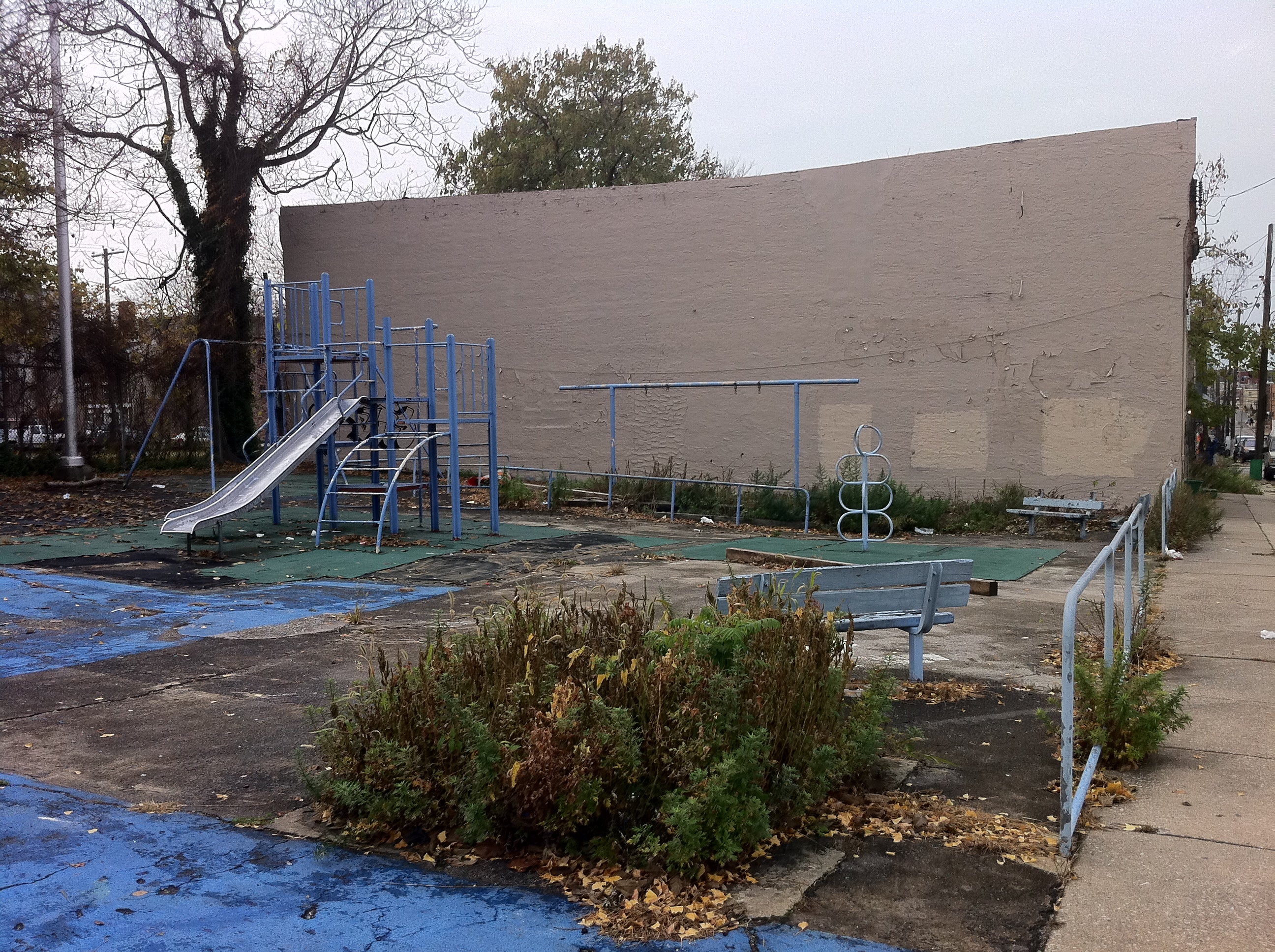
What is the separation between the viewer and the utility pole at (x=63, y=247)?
15812mm

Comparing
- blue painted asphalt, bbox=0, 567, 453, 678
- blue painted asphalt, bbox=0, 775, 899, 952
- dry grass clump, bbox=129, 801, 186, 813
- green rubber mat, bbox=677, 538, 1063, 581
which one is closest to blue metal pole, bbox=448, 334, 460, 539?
green rubber mat, bbox=677, 538, 1063, 581

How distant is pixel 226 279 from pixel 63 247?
541 centimetres

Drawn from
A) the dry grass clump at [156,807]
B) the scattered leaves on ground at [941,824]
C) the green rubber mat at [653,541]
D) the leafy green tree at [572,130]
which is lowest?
the dry grass clump at [156,807]

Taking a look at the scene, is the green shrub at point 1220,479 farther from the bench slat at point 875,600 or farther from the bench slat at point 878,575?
the bench slat at point 875,600

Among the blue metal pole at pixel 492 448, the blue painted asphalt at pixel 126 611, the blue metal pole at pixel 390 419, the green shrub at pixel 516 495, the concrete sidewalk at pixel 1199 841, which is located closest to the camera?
the concrete sidewalk at pixel 1199 841

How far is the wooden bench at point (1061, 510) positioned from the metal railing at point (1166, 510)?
116 centimetres

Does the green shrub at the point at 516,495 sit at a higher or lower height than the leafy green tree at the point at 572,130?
lower

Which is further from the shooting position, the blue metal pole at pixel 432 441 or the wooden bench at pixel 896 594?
the blue metal pole at pixel 432 441

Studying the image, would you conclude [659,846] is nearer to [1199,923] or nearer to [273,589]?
[1199,923]

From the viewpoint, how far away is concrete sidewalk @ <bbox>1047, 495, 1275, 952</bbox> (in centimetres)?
336

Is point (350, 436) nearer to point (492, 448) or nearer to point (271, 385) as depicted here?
point (271, 385)

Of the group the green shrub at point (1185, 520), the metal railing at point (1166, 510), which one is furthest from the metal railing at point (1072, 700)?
the green shrub at point (1185, 520)

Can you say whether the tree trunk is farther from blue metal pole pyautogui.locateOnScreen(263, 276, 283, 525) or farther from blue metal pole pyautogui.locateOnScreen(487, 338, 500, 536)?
blue metal pole pyautogui.locateOnScreen(487, 338, 500, 536)

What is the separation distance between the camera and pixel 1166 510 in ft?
44.8
